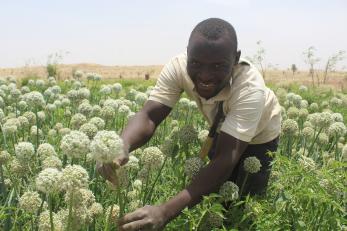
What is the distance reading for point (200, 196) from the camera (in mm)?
2908

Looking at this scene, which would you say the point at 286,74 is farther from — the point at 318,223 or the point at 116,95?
the point at 318,223

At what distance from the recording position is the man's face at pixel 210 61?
300cm

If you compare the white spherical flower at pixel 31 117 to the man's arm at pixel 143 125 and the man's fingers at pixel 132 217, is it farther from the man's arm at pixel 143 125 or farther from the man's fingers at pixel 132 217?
the man's fingers at pixel 132 217

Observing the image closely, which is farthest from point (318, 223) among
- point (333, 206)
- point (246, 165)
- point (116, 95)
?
point (116, 95)

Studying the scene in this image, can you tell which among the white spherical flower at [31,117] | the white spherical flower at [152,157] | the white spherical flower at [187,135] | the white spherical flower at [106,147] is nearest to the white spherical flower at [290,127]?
the white spherical flower at [187,135]

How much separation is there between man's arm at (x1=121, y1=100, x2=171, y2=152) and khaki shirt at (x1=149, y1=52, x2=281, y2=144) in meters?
0.06

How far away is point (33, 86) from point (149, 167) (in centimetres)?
606

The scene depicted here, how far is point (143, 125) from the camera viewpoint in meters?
3.63

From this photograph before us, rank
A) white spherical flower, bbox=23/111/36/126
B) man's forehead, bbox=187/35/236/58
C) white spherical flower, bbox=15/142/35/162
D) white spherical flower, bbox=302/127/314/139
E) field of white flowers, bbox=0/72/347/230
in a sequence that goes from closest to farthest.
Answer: field of white flowers, bbox=0/72/347/230 < white spherical flower, bbox=15/142/35/162 < man's forehead, bbox=187/35/236/58 < white spherical flower, bbox=23/111/36/126 < white spherical flower, bbox=302/127/314/139

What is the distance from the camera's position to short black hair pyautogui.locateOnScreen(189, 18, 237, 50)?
9.96 ft

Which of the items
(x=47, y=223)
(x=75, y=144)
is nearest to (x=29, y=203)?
(x=47, y=223)

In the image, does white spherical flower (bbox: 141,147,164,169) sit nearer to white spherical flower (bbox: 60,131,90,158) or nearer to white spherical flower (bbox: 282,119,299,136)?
white spherical flower (bbox: 60,131,90,158)

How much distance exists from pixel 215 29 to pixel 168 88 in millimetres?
821

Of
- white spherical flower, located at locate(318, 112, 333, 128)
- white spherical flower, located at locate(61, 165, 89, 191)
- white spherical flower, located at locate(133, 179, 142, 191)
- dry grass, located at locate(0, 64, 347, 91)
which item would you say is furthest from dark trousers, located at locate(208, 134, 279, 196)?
dry grass, located at locate(0, 64, 347, 91)
